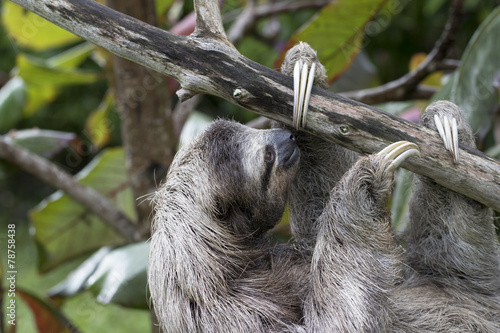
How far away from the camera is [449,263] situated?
2.64 meters

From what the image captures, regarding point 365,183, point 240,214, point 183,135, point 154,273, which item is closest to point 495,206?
point 365,183

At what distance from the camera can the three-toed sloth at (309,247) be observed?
7.04 feet

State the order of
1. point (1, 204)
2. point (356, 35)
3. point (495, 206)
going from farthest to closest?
point (1, 204) < point (356, 35) < point (495, 206)

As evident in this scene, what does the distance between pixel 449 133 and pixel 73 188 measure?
121 inches

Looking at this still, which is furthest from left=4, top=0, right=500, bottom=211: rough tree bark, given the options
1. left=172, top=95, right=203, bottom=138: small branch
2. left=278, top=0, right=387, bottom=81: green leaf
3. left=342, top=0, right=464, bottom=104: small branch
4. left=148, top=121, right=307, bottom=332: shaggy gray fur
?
left=172, top=95, right=203, bottom=138: small branch

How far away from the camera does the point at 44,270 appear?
14.9 feet

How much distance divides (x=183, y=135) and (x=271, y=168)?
8.30 ft

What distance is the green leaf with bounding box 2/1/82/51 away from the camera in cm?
487

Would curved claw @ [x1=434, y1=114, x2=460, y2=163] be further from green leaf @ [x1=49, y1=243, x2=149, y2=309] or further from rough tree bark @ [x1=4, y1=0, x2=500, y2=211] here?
green leaf @ [x1=49, y1=243, x2=149, y2=309]

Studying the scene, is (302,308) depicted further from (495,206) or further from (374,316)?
(495,206)

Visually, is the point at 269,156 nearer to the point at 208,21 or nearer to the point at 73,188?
the point at 208,21

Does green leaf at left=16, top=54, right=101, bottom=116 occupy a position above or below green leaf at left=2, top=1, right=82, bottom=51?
below

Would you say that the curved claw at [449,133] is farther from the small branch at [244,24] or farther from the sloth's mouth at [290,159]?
the small branch at [244,24]

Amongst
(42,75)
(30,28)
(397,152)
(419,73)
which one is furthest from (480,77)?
(30,28)
